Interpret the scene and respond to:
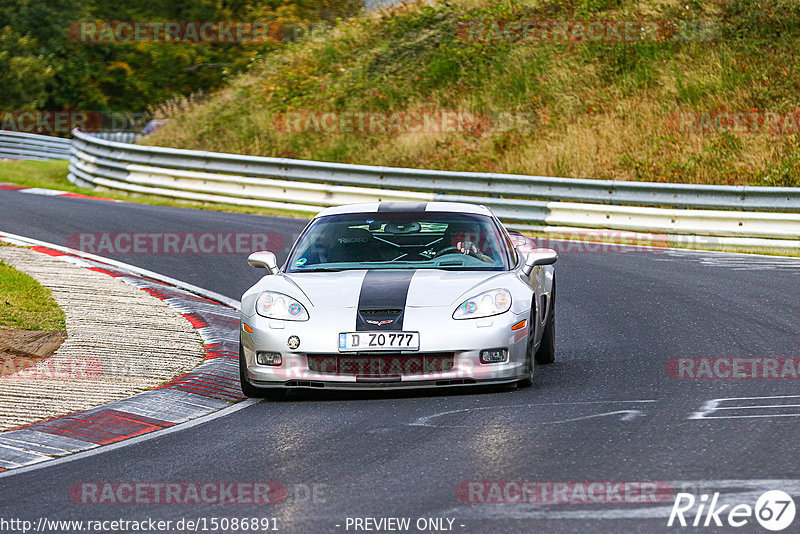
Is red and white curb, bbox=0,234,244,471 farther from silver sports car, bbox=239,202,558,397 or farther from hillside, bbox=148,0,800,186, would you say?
hillside, bbox=148,0,800,186

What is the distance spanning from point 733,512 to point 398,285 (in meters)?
3.63

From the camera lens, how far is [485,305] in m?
7.98

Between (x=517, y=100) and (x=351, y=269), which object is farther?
(x=517, y=100)

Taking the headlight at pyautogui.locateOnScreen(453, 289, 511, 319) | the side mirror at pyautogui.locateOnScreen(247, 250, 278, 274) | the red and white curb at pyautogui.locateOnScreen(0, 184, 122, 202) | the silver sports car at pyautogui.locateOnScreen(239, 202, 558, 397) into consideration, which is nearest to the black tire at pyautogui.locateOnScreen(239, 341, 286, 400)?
the silver sports car at pyautogui.locateOnScreen(239, 202, 558, 397)

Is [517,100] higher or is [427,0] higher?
[427,0]

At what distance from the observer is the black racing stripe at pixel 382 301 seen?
773 cm

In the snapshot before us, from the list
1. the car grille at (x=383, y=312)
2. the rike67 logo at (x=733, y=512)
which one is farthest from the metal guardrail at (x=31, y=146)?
the rike67 logo at (x=733, y=512)

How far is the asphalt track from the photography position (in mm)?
5191

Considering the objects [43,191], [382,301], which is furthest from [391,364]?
[43,191]

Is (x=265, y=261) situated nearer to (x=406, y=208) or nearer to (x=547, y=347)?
(x=406, y=208)

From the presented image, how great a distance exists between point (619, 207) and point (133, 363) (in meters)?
11.4

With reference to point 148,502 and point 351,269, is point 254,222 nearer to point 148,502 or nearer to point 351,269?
point 351,269

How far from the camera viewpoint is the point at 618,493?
5266mm

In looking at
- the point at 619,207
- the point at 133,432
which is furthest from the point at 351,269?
the point at 619,207
